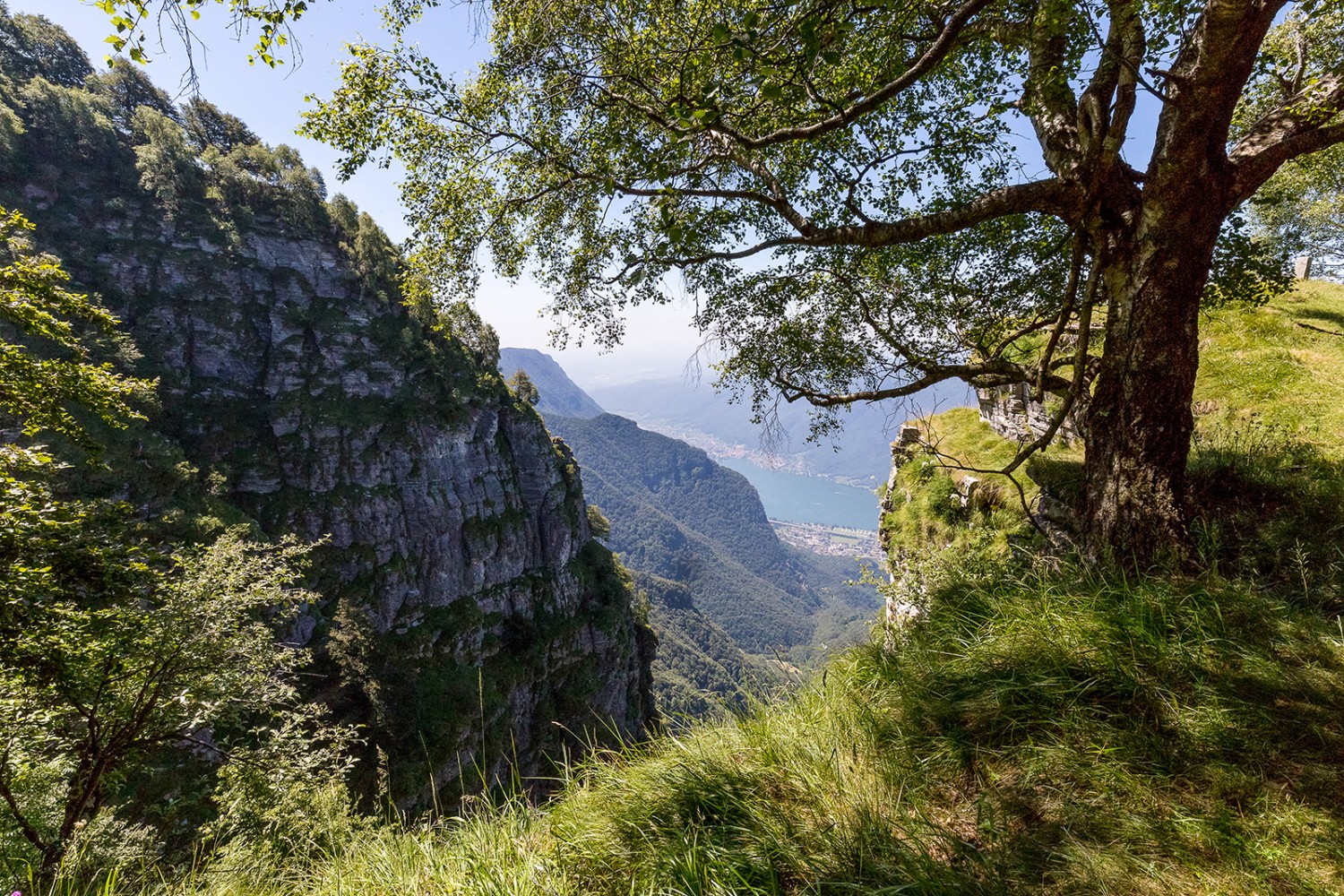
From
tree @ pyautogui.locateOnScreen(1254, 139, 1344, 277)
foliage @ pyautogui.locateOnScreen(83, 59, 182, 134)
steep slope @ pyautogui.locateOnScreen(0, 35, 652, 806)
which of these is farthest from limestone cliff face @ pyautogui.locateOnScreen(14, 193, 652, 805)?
tree @ pyautogui.locateOnScreen(1254, 139, 1344, 277)

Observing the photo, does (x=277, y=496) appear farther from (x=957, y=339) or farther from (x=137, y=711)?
(x=957, y=339)

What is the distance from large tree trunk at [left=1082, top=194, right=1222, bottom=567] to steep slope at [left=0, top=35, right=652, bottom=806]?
49274mm

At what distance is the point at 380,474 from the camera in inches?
2153

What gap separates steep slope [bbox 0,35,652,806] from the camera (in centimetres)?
4738

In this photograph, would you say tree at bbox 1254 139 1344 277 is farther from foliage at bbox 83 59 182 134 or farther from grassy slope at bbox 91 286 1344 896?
foliage at bbox 83 59 182 134

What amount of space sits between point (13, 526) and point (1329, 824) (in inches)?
440

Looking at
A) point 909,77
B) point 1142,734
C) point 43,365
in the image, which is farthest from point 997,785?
point 43,365

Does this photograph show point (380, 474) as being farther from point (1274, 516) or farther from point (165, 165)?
point (1274, 516)

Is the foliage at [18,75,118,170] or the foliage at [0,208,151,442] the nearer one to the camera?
the foliage at [0,208,151,442]

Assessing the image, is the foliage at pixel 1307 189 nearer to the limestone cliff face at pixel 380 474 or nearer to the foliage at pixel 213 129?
the limestone cliff face at pixel 380 474

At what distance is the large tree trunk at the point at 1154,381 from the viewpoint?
A: 13.3 feet

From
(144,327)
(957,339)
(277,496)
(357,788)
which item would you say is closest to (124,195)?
(144,327)

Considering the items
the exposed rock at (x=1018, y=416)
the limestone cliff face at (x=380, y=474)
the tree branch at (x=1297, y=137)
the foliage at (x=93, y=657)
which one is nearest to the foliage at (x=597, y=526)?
the limestone cliff face at (x=380, y=474)

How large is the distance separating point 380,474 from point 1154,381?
62463mm
